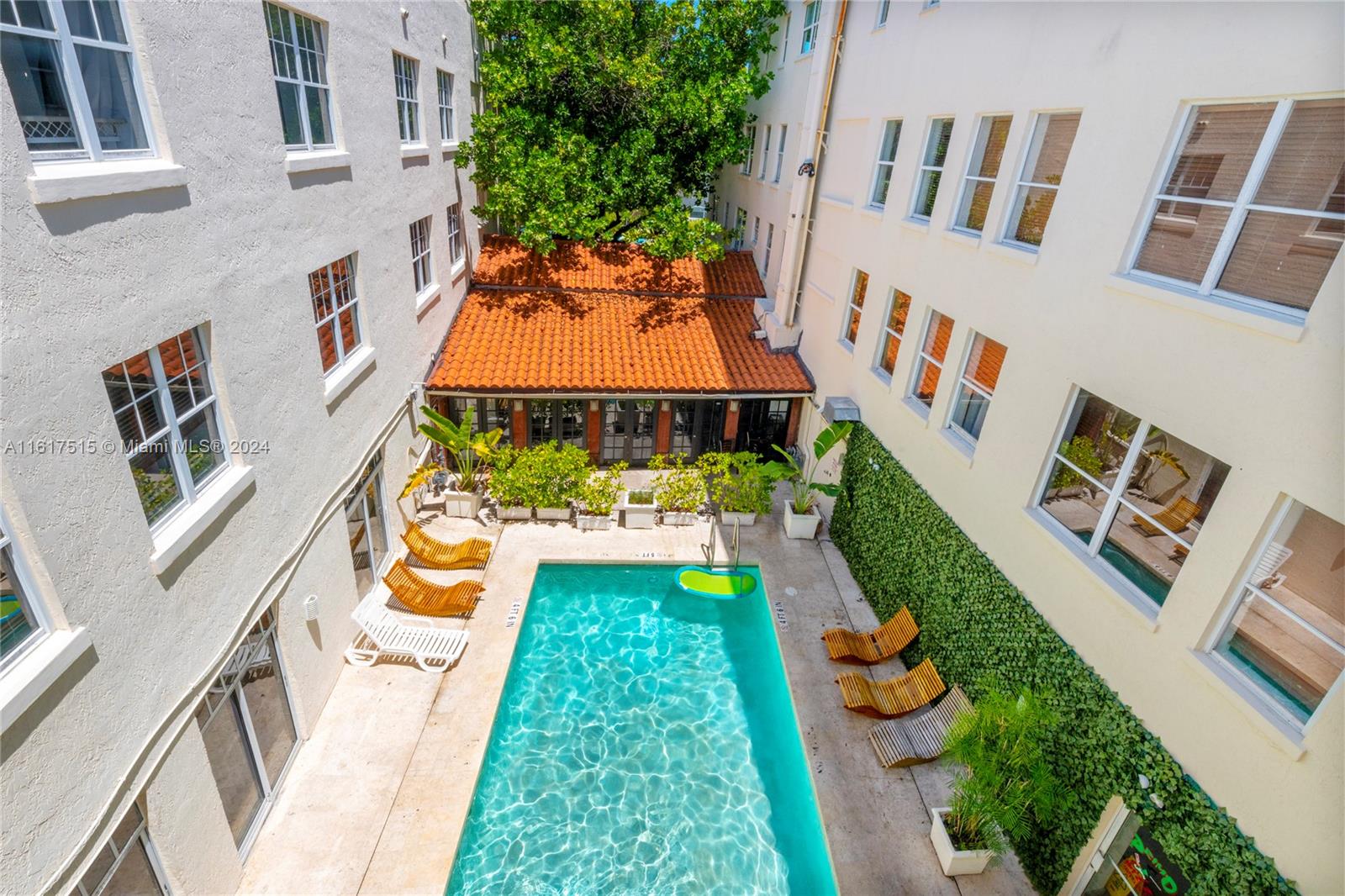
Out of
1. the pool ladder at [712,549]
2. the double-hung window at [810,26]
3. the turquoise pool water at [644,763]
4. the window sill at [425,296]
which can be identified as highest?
the double-hung window at [810,26]

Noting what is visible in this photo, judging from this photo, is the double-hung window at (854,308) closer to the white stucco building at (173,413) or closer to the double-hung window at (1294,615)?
the double-hung window at (1294,615)

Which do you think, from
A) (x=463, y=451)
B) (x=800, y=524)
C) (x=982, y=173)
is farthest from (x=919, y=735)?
(x=463, y=451)

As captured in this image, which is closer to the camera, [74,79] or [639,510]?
[74,79]

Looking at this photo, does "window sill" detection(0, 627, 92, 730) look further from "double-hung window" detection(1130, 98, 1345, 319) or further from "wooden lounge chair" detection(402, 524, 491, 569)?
"double-hung window" detection(1130, 98, 1345, 319)

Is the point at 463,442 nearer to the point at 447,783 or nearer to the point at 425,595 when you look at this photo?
the point at 425,595

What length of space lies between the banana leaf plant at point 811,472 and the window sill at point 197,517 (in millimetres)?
10861

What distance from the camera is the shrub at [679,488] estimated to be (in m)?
15.8

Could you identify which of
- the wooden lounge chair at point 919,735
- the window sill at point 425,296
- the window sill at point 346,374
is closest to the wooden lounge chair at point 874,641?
the wooden lounge chair at point 919,735

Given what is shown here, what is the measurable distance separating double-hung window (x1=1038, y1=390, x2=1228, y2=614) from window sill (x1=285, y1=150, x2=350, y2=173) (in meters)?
10.8

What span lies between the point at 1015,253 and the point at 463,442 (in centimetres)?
1228

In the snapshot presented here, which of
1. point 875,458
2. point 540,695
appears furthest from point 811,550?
point 540,695

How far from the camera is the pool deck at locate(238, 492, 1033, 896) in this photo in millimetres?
8203

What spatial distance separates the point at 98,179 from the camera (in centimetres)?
507

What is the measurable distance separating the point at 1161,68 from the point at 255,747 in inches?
540
